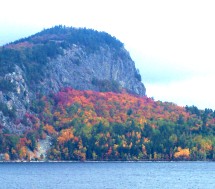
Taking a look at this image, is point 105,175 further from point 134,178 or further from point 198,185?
point 198,185

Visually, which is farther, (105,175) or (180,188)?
(105,175)

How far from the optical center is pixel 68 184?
131250 millimetres

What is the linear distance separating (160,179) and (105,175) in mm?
19516

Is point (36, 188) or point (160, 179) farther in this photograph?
point (160, 179)

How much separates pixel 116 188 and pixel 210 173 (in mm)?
56627

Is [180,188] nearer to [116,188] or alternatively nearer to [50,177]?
[116,188]

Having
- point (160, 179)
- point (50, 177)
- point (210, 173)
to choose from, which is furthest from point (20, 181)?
point (210, 173)

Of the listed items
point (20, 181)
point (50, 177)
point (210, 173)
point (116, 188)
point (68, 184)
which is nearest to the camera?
point (116, 188)

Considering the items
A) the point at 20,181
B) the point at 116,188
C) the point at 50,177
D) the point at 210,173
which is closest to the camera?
the point at 116,188

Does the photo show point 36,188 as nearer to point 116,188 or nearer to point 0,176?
point 116,188

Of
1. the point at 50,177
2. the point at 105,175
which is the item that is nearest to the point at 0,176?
the point at 50,177

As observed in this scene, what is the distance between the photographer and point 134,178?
15012 centimetres

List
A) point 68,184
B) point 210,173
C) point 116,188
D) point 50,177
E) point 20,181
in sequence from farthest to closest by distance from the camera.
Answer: point 210,173
point 50,177
point 20,181
point 68,184
point 116,188

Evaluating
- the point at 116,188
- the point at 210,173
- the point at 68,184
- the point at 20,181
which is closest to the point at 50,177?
the point at 20,181
